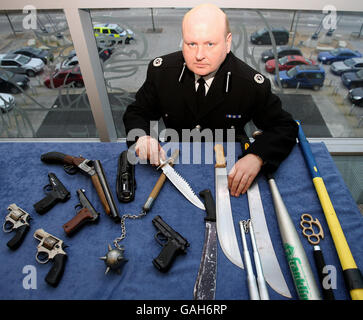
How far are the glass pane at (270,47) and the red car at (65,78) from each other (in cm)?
24

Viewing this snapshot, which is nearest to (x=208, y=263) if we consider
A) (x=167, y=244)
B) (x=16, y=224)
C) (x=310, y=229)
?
(x=167, y=244)

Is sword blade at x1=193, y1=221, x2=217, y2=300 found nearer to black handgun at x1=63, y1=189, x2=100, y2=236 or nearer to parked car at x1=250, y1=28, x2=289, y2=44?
black handgun at x1=63, y1=189, x2=100, y2=236

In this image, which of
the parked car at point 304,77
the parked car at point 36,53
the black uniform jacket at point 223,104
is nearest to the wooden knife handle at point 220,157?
the black uniform jacket at point 223,104

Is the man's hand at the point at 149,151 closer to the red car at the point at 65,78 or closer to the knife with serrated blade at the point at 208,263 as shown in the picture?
the knife with serrated blade at the point at 208,263

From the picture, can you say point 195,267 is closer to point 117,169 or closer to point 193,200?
point 193,200

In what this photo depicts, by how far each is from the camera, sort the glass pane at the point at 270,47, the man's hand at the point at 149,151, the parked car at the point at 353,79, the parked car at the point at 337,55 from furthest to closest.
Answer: the parked car at the point at 353,79 → the parked car at the point at 337,55 → the glass pane at the point at 270,47 → the man's hand at the point at 149,151

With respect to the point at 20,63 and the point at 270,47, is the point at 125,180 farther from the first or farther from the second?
Answer: the point at 20,63

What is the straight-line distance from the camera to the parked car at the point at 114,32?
193 cm

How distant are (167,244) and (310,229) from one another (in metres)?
0.54

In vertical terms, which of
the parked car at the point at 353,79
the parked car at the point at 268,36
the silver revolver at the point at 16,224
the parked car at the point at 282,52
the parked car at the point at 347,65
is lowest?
the parked car at the point at 353,79

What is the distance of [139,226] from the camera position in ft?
3.53

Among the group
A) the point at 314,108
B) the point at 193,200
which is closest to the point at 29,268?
the point at 193,200

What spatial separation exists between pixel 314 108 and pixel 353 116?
1.07 feet
